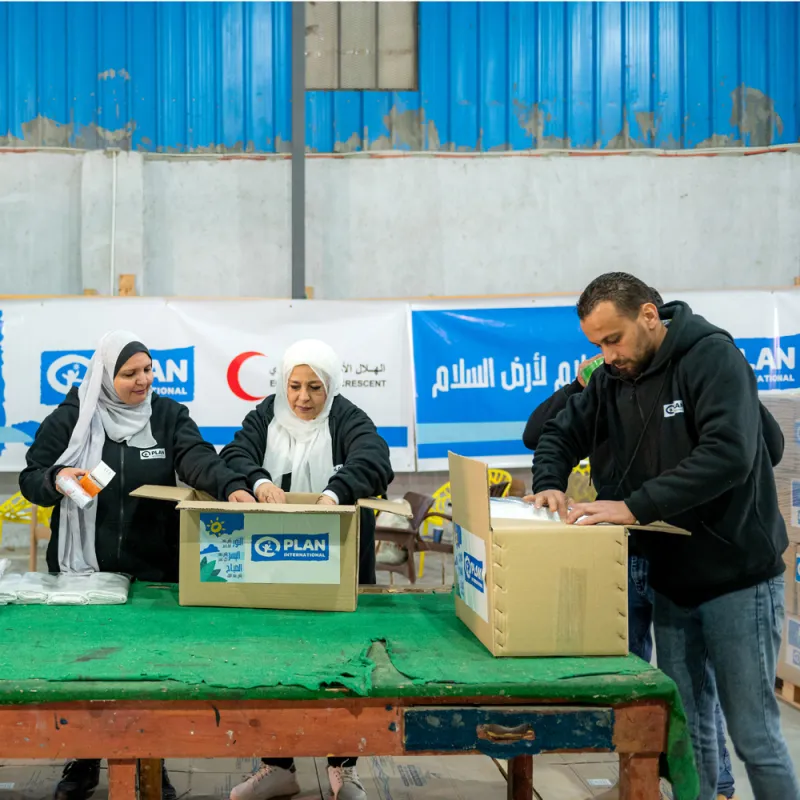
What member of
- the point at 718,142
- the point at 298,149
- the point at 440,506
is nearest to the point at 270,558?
the point at 440,506

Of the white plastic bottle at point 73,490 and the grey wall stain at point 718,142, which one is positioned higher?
the grey wall stain at point 718,142

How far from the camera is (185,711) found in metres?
1.57

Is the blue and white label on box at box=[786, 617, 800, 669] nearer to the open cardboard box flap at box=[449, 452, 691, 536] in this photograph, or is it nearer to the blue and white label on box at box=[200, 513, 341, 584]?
the open cardboard box flap at box=[449, 452, 691, 536]

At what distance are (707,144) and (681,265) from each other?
88 centimetres

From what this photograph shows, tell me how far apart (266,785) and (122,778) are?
918 mm

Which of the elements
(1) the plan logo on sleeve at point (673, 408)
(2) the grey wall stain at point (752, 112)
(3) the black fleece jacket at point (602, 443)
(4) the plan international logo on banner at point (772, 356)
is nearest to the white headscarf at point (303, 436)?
(3) the black fleece jacket at point (602, 443)

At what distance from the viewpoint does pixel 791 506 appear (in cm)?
335

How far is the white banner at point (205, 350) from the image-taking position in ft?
17.5

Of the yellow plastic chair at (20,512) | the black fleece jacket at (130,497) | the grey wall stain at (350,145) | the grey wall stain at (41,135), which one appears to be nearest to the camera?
the black fleece jacket at (130,497)

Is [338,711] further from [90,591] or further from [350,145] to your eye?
[350,145]

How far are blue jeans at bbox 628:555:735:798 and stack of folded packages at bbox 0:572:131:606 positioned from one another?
1274 mm

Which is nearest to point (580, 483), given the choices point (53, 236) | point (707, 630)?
point (707, 630)

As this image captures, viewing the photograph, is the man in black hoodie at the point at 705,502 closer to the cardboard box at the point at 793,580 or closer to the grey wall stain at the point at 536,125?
the cardboard box at the point at 793,580

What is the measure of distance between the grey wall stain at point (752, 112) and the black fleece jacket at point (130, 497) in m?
5.23
